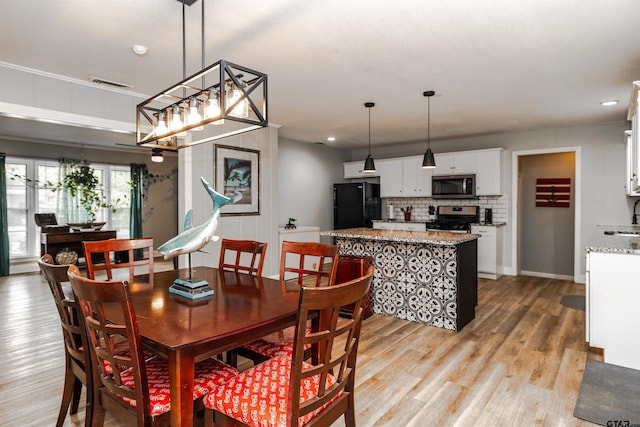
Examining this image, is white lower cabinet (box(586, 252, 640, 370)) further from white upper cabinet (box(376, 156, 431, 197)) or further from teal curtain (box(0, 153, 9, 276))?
teal curtain (box(0, 153, 9, 276))

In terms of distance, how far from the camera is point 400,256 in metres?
3.93

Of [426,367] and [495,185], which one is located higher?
[495,185]

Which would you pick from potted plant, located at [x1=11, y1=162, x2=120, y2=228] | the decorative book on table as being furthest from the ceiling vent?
potted plant, located at [x1=11, y1=162, x2=120, y2=228]

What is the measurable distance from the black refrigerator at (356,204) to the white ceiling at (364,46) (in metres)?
A: 2.93

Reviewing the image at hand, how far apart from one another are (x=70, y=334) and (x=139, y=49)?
2.07m

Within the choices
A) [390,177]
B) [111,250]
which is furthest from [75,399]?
[390,177]

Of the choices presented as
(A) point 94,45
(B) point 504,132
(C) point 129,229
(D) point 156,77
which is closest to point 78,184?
(C) point 129,229

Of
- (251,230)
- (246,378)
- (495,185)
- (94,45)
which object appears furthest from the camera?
(495,185)

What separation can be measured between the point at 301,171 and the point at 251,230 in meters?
2.21

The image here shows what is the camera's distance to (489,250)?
19.3ft

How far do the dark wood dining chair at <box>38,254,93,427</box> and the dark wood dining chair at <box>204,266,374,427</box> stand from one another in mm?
607

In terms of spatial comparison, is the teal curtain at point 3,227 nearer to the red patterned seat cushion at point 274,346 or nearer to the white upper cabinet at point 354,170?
the white upper cabinet at point 354,170

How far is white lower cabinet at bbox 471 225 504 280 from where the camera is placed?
5.84m

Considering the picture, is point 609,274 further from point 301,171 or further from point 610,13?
point 301,171
